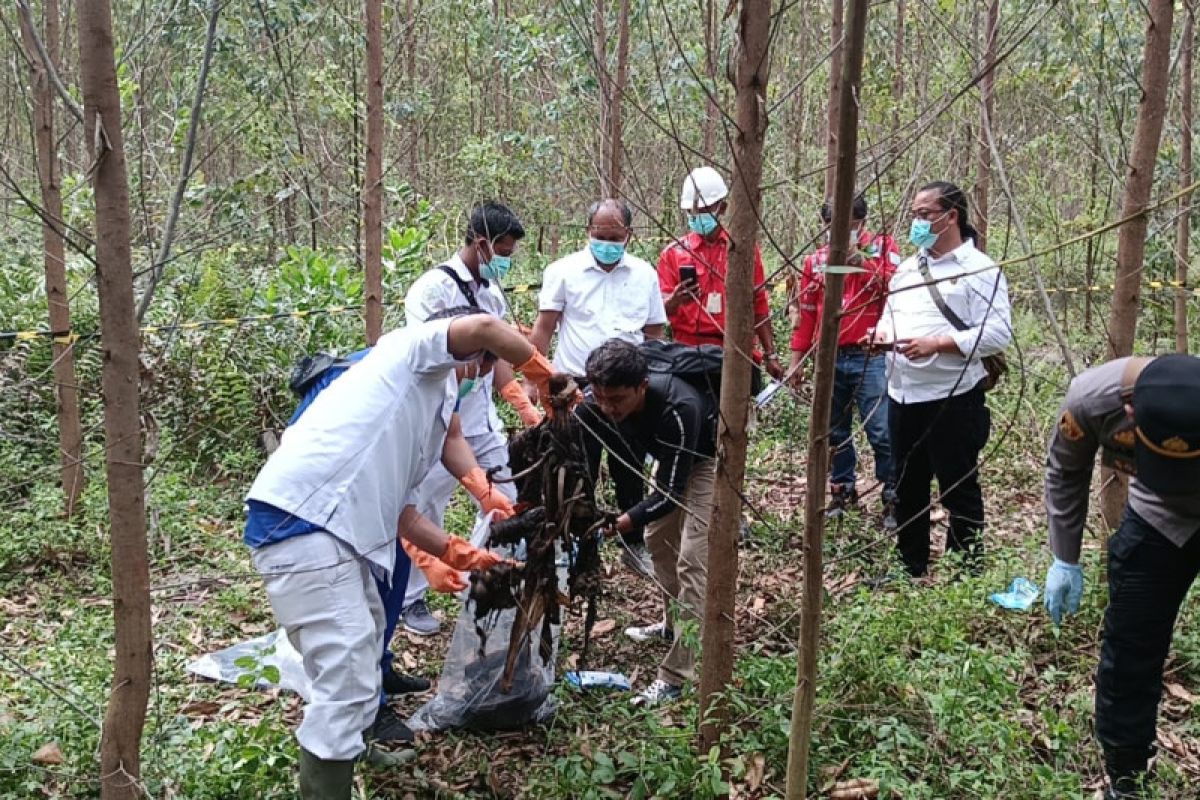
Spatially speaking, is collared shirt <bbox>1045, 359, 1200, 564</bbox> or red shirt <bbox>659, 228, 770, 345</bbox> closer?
collared shirt <bbox>1045, 359, 1200, 564</bbox>

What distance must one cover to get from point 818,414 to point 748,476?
437cm

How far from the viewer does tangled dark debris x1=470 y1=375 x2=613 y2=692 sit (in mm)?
3145

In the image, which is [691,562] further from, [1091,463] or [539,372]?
[1091,463]

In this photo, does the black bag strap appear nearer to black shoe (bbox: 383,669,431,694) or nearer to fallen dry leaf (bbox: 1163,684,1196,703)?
black shoe (bbox: 383,669,431,694)

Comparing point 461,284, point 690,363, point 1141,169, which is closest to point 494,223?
point 461,284

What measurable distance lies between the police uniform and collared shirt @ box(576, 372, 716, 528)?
1222 millimetres

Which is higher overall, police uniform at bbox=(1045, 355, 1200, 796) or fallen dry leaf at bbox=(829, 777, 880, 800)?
police uniform at bbox=(1045, 355, 1200, 796)

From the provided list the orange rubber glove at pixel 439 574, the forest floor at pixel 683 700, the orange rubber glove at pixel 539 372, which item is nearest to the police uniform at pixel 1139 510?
the forest floor at pixel 683 700

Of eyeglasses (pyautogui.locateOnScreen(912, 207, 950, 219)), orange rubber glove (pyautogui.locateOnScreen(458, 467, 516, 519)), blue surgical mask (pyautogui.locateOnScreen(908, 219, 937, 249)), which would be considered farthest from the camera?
blue surgical mask (pyautogui.locateOnScreen(908, 219, 937, 249))

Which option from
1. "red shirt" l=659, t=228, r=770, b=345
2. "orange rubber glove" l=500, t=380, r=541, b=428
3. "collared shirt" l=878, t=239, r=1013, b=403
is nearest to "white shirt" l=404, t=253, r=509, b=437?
"orange rubber glove" l=500, t=380, r=541, b=428

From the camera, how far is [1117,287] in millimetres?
3877

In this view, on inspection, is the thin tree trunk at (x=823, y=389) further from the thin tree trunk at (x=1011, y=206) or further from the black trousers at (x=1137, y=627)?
the black trousers at (x=1137, y=627)

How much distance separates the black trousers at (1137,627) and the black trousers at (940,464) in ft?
5.14

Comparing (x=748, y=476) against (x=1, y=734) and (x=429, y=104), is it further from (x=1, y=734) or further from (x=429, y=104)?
(x=429, y=104)
